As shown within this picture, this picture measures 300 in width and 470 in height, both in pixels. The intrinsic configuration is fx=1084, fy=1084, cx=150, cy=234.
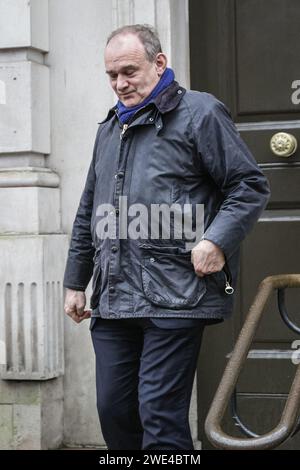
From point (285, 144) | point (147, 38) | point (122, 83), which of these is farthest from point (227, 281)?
point (285, 144)

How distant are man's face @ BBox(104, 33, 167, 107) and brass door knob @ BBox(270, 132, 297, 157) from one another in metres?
1.35

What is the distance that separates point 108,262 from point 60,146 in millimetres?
1658

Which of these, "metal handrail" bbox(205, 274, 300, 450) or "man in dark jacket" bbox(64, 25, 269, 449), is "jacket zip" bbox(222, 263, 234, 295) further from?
"metal handrail" bbox(205, 274, 300, 450)

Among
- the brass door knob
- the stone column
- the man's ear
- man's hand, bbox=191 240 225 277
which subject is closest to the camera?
man's hand, bbox=191 240 225 277

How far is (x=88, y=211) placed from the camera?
4.16 meters

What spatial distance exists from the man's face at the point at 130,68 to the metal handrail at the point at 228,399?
2.84 ft

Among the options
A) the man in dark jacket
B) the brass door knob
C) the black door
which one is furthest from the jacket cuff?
the brass door knob

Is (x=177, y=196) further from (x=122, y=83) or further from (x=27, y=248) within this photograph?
(x=27, y=248)

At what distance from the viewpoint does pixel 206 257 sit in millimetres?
3637

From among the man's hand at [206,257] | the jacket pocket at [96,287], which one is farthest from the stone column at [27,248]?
the man's hand at [206,257]

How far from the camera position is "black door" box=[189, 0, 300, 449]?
16.7ft

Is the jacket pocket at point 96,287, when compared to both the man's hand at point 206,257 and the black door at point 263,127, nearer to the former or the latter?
the man's hand at point 206,257

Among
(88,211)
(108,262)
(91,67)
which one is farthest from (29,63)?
(108,262)

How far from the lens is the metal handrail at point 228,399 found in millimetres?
2861
